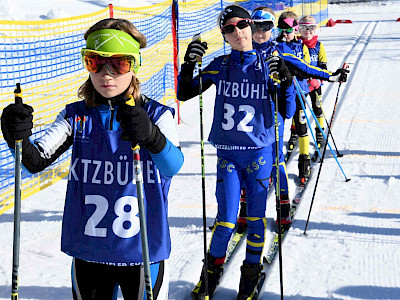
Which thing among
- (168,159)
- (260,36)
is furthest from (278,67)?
(168,159)

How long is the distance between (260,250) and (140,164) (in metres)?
1.96

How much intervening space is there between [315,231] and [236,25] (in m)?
2.43

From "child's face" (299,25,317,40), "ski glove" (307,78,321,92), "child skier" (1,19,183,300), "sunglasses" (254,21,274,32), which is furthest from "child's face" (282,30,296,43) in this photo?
"child skier" (1,19,183,300)

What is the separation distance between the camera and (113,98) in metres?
2.48

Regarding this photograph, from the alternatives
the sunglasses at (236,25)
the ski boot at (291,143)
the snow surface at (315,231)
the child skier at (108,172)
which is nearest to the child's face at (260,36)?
the sunglasses at (236,25)

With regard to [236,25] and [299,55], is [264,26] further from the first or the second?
[299,55]

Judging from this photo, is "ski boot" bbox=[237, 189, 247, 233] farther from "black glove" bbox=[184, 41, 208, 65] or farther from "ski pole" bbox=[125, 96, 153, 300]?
"ski pole" bbox=[125, 96, 153, 300]

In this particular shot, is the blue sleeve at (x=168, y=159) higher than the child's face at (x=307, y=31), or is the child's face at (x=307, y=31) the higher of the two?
the blue sleeve at (x=168, y=159)

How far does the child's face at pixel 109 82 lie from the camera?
241cm

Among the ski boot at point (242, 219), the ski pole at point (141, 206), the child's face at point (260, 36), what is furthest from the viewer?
the ski boot at point (242, 219)

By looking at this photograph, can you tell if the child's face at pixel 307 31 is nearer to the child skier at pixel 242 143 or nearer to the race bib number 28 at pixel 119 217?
the child skier at pixel 242 143

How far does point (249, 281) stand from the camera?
162 inches

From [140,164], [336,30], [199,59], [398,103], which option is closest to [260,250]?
[199,59]

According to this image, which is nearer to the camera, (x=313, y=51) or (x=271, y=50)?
(x=271, y=50)
